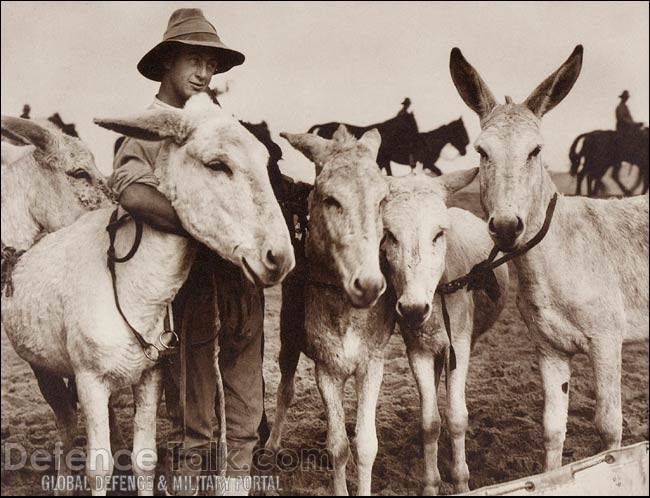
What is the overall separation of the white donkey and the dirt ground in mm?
879

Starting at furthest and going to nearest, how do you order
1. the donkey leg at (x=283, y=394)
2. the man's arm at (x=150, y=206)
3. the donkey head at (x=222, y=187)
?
the donkey leg at (x=283, y=394), the man's arm at (x=150, y=206), the donkey head at (x=222, y=187)

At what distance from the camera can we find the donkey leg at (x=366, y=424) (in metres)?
2.69

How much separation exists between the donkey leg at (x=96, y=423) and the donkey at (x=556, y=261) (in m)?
1.37

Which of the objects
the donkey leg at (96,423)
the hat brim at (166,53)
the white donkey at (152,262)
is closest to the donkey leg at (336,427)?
the white donkey at (152,262)

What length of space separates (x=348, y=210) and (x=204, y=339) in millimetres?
640

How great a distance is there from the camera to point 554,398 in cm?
302

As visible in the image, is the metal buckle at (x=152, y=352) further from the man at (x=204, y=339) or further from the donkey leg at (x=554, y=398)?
the donkey leg at (x=554, y=398)

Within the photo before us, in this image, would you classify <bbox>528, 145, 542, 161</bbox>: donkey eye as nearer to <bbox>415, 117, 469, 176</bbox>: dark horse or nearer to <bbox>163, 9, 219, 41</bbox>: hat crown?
<bbox>415, 117, 469, 176</bbox>: dark horse

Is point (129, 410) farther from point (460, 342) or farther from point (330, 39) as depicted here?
point (330, 39)

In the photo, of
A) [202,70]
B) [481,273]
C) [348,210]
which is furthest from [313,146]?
[481,273]

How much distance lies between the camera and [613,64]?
421 centimetres

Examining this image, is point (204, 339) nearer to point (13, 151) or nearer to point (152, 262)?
point (152, 262)

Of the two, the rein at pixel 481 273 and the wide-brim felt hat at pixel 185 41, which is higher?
the wide-brim felt hat at pixel 185 41

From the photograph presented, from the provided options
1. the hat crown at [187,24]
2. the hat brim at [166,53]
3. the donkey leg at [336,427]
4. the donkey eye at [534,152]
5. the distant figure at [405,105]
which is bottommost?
the donkey leg at [336,427]
